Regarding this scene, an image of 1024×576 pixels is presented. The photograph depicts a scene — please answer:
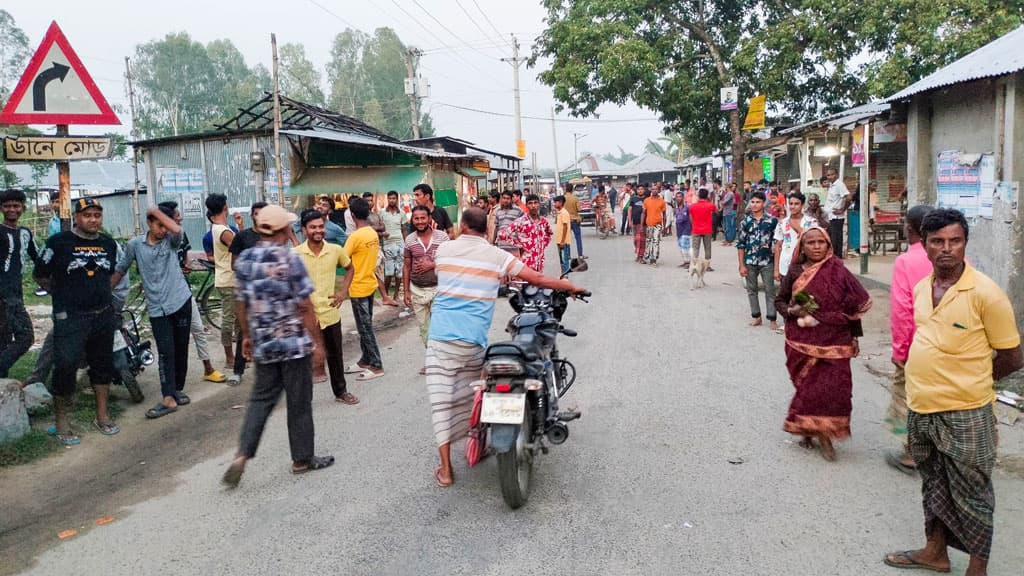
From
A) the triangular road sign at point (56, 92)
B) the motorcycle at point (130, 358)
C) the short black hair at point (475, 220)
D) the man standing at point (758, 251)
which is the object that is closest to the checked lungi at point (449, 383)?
the short black hair at point (475, 220)

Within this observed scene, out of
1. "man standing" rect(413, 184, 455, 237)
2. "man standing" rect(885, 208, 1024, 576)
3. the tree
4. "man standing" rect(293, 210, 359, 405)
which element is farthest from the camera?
the tree

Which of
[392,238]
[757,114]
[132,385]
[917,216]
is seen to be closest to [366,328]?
[132,385]

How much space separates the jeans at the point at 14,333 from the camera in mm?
6551

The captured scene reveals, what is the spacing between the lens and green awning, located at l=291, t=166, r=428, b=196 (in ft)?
52.5

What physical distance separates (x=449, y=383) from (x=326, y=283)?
91.9 inches

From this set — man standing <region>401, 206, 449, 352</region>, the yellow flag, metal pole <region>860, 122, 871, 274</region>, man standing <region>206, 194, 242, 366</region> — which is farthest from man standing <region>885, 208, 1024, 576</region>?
the yellow flag

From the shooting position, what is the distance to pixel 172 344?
6.82 m

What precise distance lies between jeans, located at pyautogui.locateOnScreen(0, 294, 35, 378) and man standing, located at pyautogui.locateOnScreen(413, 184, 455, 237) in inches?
144

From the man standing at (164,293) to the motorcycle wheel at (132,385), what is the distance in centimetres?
32

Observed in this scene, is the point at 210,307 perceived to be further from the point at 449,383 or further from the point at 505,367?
the point at 505,367

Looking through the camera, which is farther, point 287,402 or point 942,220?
point 287,402

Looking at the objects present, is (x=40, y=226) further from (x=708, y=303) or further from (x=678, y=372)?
(x=678, y=372)

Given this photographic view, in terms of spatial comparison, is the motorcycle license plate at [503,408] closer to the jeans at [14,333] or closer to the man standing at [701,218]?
the jeans at [14,333]

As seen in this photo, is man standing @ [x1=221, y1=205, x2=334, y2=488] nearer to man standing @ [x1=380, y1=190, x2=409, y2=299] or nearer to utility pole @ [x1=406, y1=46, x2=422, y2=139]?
man standing @ [x1=380, y1=190, x2=409, y2=299]
